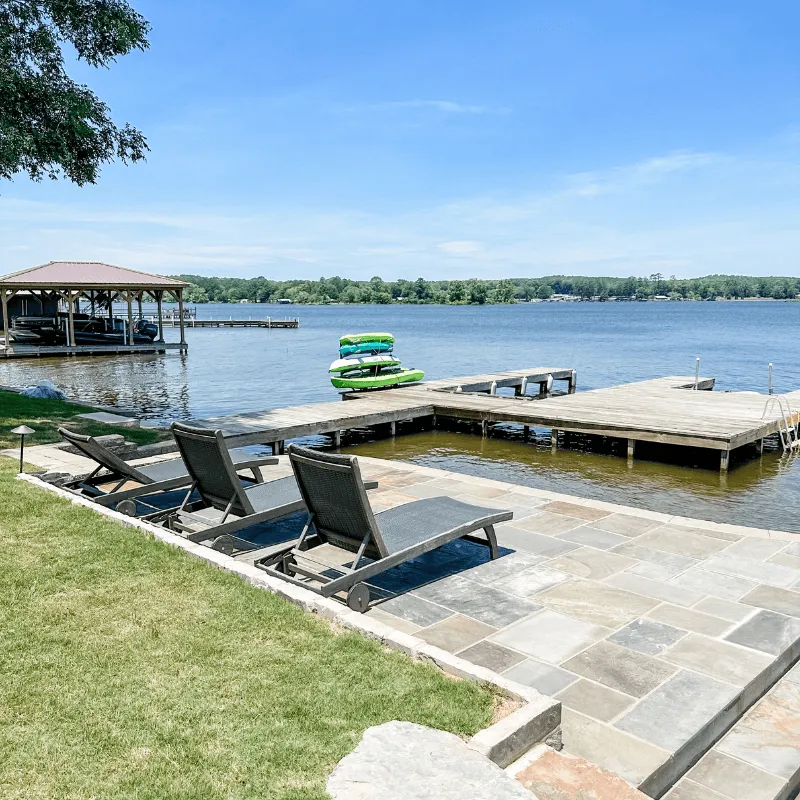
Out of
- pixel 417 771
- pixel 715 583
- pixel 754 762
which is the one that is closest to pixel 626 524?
pixel 715 583

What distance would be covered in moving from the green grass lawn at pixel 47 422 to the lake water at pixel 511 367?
13.8ft

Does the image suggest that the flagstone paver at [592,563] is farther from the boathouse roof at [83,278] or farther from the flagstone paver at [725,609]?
the boathouse roof at [83,278]

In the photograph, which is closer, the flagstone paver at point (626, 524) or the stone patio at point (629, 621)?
the stone patio at point (629, 621)

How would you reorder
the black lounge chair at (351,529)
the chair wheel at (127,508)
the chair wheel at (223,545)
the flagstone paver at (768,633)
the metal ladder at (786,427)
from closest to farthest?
the flagstone paver at (768,633)
the black lounge chair at (351,529)
the chair wheel at (223,545)
the chair wheel at (127,508)
the metal ladder at (786,427)

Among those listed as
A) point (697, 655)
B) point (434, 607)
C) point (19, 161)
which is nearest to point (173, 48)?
point (19, 161)

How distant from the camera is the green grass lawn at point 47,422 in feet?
32.7

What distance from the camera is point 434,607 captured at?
4402 millimetres

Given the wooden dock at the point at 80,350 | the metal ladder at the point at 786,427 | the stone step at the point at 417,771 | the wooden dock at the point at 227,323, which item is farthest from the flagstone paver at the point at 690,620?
the wooden dock at the point at 227,323

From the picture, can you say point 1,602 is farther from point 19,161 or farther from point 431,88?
point 431,88

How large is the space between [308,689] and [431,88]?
20361mm

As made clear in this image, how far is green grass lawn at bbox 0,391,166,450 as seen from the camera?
9.96 meters

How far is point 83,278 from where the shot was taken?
3111cm

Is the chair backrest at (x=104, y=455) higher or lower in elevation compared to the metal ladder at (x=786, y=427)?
higher

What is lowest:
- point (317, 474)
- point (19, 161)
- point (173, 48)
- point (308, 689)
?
point (308, 689)
